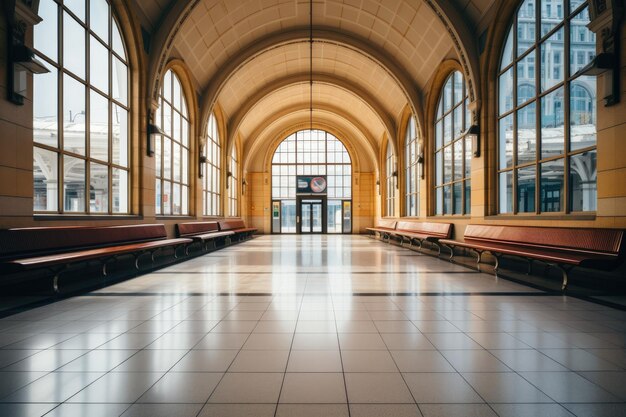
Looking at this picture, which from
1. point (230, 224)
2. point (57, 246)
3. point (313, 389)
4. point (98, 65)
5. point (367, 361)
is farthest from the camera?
point (230, 224)

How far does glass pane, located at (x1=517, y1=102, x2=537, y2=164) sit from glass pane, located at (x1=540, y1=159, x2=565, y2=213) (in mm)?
491

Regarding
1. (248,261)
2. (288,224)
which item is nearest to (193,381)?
(248,261)

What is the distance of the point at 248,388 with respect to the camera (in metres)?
2.16

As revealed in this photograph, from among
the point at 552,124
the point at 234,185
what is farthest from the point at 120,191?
the point at 234,185

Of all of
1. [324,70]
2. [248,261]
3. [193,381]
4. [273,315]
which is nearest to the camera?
[193,381]

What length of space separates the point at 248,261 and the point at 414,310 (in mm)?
5118

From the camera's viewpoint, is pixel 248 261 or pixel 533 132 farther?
pixel 248 261

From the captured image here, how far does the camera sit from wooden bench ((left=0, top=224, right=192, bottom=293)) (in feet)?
14.3

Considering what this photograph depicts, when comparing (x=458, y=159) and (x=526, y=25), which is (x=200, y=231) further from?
(x=526, y=25)

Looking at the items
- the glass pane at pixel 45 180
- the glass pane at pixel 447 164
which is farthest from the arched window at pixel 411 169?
the glass pane at pixel 45 180

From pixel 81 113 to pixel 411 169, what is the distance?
12.8 metres

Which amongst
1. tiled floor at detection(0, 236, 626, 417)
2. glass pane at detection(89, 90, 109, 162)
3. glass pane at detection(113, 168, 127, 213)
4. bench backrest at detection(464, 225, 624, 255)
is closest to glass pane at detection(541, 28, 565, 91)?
bench backrest at detection(464, 225, 624, 255)

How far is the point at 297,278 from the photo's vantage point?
5.95m

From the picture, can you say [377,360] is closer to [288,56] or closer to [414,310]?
[414,310]
